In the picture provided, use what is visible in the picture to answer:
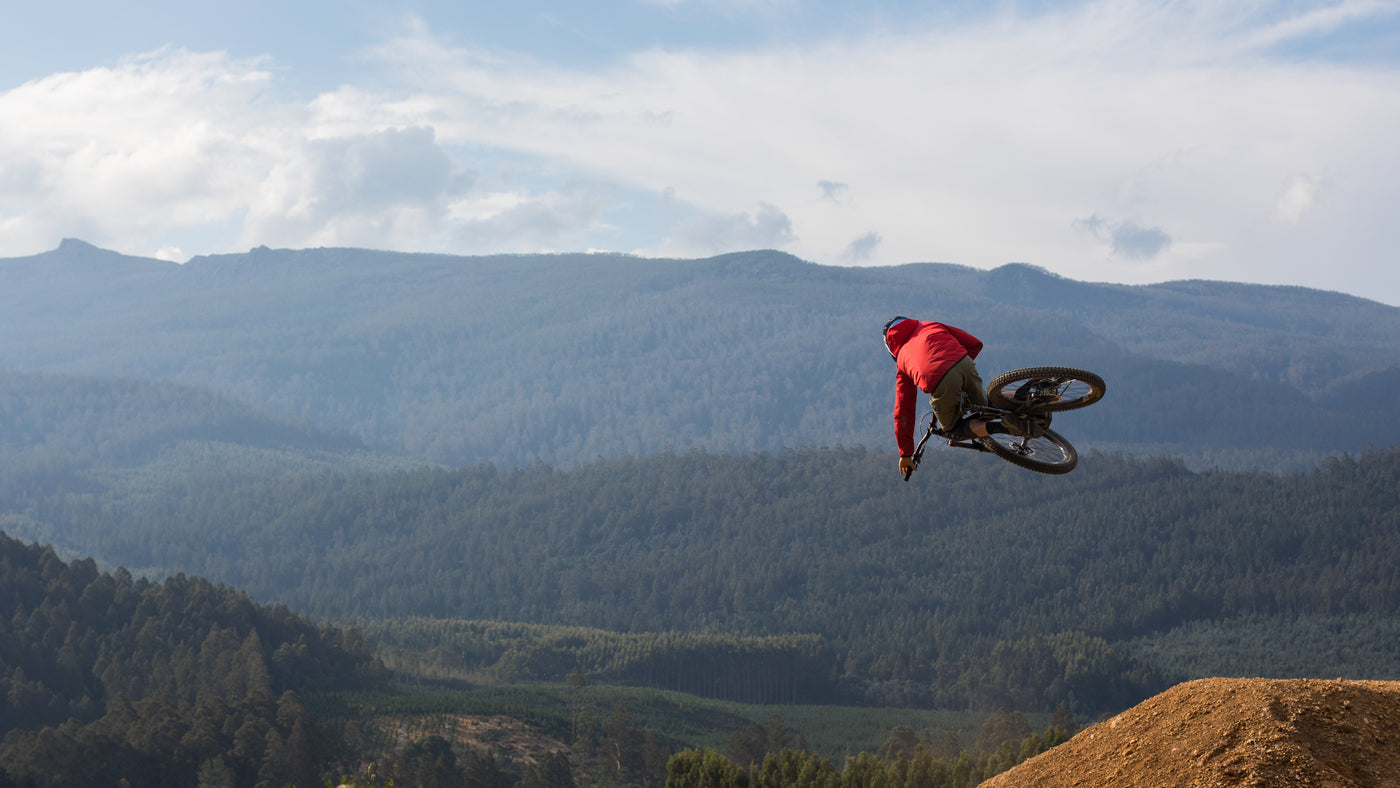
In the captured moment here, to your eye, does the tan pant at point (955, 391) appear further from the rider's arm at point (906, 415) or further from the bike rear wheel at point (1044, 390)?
the bike rear wheel at point (1044, 390)

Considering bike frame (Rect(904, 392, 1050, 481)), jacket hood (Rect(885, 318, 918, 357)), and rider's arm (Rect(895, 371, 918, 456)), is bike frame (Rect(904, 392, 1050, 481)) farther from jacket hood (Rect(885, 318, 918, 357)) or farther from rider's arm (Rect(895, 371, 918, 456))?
jacket hood (Rect(885, 318, 918, 357))

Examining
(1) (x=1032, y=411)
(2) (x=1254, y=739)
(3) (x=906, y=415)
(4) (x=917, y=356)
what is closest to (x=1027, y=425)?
(1) (x=1032, y=411)

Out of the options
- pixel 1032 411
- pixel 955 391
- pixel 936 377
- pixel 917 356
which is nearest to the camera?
pixel 936 377

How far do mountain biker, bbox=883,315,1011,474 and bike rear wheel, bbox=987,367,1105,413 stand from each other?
0.67m

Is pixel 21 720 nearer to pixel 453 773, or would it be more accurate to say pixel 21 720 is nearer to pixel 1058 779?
pixel 453 773

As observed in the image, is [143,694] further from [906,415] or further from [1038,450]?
[1038,450]

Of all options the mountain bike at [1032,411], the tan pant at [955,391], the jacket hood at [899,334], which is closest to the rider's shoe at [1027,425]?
the mountain bike at [1032,411]

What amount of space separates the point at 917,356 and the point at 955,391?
43.8 inches

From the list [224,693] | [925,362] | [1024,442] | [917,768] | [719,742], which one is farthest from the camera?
[719,742]

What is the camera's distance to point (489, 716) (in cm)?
17000

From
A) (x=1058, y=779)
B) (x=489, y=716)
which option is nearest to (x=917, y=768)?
(x=489, y=716)

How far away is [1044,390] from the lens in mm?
26734

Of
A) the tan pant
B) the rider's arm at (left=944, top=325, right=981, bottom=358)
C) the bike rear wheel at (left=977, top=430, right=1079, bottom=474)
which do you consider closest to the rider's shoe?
the bike rear wheel at (left=977, top=430, right=1079, bottom=474)

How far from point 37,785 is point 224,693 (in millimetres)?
53416
